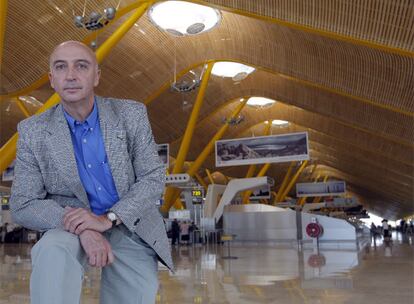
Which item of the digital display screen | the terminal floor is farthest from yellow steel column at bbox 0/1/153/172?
the digital display screen

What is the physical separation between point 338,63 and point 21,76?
42.2ft

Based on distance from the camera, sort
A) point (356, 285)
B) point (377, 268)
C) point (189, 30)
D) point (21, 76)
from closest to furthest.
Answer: point (356, 285), point (377, 268), point (21, 76), point (189, 30)

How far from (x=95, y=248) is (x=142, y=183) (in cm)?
31

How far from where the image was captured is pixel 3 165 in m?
15.8

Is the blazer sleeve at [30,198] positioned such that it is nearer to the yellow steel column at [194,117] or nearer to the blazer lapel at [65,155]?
the blazer lapel at [65,155]

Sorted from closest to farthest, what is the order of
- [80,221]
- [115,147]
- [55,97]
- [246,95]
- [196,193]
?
[80,221]
[115,147]
[55,97]
[246,95]
[196,193]

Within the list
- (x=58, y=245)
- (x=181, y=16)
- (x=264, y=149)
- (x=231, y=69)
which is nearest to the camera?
(x=58, y=245)

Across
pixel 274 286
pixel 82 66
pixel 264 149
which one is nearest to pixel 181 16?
pixel 264 149

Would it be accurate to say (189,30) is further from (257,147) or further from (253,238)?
(253,238)

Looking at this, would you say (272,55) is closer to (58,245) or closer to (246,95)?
(246,95)

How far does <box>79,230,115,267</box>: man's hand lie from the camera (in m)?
1.41

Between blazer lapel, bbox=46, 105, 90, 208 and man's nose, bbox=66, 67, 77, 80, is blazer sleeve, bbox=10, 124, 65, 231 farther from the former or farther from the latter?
man's nose, bbox=66, 67, 77, 80

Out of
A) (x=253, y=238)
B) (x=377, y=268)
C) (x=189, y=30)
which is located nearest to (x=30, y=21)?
(x=189, y=30)

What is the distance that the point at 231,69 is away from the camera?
26.4 metres
